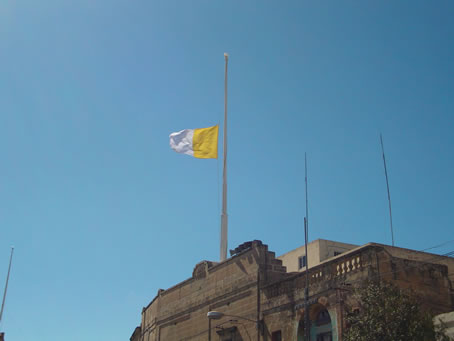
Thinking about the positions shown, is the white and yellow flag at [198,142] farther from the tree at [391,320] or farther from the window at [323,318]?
the tree at [391,320]

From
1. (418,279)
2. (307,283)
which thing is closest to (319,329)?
(307,283)

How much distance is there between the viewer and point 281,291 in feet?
106

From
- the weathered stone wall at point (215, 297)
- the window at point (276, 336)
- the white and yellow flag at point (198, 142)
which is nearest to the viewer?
the window at point (276, 336)

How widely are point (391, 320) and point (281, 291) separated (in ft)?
36.5

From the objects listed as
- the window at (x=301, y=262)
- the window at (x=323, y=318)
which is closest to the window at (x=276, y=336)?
the window at (x=323, y=318)

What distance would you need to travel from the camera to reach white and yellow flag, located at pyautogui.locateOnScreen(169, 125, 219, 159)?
45.5 metres

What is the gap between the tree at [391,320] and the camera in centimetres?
2142

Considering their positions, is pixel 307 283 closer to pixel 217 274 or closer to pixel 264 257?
pixel 264 257

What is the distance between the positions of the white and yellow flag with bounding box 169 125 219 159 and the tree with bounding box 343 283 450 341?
80.3 ft

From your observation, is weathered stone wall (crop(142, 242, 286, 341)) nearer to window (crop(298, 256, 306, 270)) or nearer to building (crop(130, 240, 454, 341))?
building (crop(130, 240, 454, 341))

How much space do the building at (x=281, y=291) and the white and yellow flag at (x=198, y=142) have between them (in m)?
8.39

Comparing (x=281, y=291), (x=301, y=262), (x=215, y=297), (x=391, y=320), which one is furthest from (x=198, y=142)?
(x=391, y=320)

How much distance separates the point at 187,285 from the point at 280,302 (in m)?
12.7

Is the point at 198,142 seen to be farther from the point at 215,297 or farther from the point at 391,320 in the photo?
A: the point at 391,320
